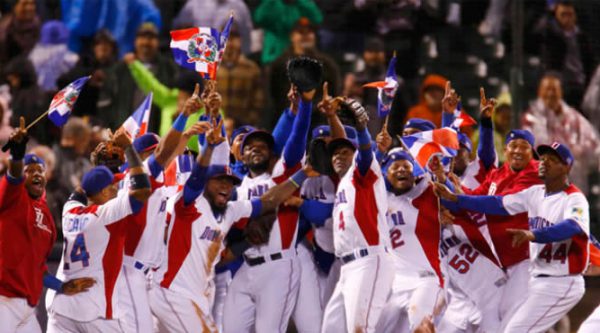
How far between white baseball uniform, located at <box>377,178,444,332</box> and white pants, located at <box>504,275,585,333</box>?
25.8 inches

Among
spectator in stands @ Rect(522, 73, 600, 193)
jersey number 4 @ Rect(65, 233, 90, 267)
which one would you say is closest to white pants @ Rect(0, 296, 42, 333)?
jersey number 4 @ Rect(65, 233, 90, 267)

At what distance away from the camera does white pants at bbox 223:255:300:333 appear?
11.0 meters

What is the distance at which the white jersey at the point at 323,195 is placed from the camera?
36.9 feet

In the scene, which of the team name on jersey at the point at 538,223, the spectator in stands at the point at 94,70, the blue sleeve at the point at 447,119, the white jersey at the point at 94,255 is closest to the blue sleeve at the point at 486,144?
the blue sleeve at the point at 447,119

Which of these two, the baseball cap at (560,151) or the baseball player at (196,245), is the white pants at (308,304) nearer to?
the baseball player at (196,245)

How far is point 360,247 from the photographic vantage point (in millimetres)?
10836

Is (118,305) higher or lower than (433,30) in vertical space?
lower

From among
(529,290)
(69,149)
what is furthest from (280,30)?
(529,290)

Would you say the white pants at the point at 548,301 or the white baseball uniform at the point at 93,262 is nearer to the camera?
the white baseball uniform at the point at 93,262

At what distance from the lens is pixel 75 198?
1003 cm

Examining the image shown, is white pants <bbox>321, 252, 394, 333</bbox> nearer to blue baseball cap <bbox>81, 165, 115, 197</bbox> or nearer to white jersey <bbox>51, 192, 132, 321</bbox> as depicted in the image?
white jersey <bbox>51, 192, 132, 321</bbox>

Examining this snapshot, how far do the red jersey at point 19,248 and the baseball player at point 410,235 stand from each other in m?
2.67

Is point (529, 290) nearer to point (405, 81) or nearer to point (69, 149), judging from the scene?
point (405, 81)

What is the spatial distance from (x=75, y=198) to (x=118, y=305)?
0.77m
